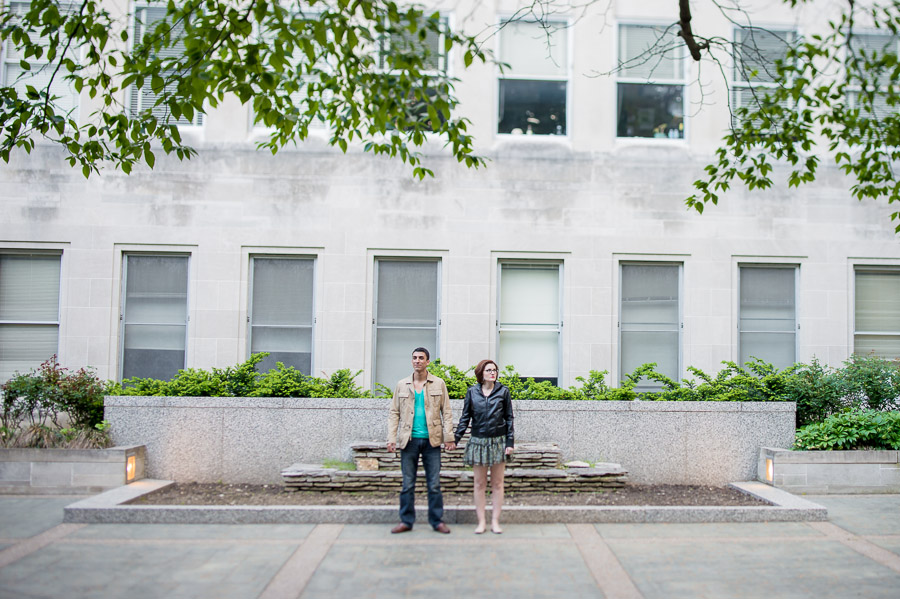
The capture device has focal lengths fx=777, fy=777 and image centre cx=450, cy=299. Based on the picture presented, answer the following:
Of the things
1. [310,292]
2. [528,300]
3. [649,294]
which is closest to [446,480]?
[528,300]

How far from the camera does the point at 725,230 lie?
1296cm

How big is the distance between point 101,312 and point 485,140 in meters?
6.84

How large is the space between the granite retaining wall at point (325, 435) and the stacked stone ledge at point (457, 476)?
539 millimetres

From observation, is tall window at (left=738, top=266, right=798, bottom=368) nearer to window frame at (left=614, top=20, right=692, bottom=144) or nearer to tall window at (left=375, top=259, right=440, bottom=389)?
window frame at (left=614, top=20, right=692, bottom=144)

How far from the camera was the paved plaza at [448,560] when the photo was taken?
6.15 meters

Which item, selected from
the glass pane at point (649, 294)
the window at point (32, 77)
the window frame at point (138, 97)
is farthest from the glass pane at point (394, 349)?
the window at point (32, 77)

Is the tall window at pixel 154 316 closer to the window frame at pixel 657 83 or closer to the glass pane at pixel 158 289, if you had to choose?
the glass pane at pixel 158 289

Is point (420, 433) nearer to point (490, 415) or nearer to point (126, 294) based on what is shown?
point (490, 415)

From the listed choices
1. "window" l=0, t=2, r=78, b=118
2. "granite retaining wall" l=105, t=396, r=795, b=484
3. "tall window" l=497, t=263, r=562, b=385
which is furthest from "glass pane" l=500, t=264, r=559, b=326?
"window" l=0, t=2, r=78, b=118

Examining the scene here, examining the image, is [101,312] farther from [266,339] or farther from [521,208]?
[521,208]

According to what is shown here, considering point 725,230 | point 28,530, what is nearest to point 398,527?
point 28,530

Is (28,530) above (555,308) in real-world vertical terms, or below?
below

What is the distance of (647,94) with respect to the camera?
1341 cm

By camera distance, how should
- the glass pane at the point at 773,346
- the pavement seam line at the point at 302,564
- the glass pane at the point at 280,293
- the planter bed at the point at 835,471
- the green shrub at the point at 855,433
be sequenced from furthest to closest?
the glass pane at the point at 773,346 → the glass pane at the point at 280,293 → the green shrub at the point at 855,433 → the planter bed at the point at 835,471 → the pavement seam line at the point at 302,564
